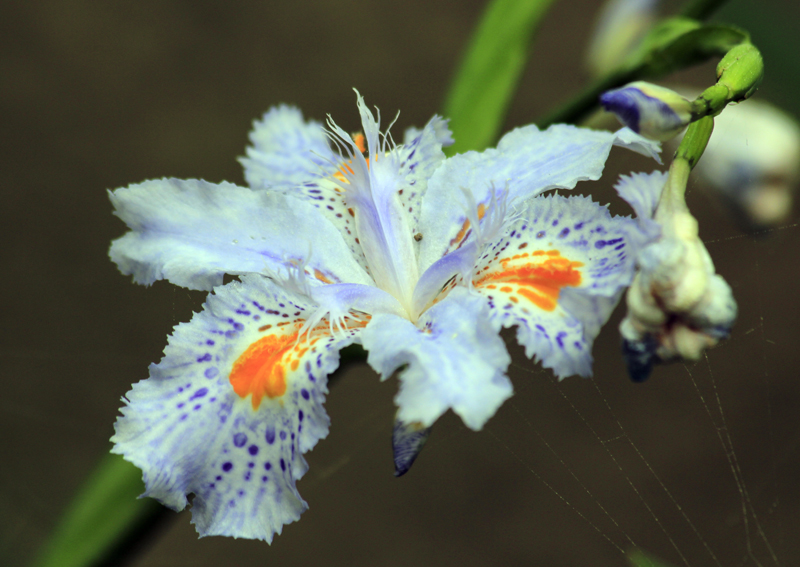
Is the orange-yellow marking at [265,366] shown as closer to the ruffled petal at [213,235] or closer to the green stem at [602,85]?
the ruffled petal at [213,235]

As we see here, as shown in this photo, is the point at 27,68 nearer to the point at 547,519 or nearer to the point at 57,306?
the point at 57,306

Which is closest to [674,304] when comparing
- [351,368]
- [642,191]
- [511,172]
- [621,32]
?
[642,191]

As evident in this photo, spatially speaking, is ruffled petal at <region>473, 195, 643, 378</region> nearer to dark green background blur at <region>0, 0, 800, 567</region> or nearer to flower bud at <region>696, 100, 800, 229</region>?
flower bud at <region>696, 100, 800, 229</region>

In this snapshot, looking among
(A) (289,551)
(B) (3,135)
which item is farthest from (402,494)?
(B) (3,135)

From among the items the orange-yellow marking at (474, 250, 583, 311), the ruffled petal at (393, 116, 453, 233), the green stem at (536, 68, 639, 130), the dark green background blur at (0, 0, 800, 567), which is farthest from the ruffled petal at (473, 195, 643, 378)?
the dark green background blur at (0, 0, 800, 567)

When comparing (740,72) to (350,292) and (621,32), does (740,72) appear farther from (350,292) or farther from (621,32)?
(621,32)

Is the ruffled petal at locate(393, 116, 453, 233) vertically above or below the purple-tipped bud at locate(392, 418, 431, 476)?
above

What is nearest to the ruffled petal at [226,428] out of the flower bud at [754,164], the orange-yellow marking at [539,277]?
the orange-yellow marking at [539,277]

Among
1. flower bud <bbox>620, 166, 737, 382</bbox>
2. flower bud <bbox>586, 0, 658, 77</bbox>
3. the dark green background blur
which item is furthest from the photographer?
the dark green background blur
